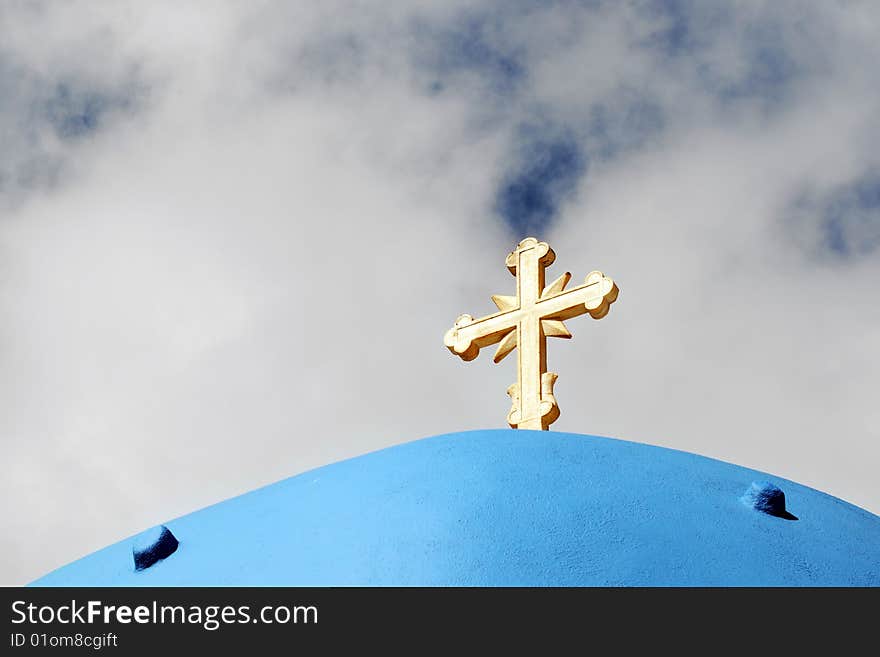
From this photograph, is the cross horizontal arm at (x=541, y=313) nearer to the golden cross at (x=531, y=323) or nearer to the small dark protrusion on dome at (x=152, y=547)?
the golden cross at (x=531, y=323)

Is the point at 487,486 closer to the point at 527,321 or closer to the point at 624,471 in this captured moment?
the point at 624,471

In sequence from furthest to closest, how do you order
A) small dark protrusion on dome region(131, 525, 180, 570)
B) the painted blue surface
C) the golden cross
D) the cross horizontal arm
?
the cross horizontal arm → the golden cross → small dark protrusion on dome region(131, 525, 180, 570) → the painted blue surface

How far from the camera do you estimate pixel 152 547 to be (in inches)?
197

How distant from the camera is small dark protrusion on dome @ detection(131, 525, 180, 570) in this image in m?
→ 5.00

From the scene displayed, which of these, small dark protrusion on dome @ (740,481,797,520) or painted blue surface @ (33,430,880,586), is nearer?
painted blue surface @ (33,430,880,586)

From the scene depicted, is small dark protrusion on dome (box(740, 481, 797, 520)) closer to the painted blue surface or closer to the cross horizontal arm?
the painted blue surface

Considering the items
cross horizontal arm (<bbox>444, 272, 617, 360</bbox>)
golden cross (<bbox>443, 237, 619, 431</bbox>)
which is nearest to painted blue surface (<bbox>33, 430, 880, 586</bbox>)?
golden cross (<bbox>443, 237, 619, 431</bbox>)

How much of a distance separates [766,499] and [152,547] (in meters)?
2.19

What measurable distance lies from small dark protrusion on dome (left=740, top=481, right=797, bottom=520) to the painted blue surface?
0.08 ft

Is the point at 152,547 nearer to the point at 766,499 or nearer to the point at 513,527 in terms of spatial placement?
the point at 513,527

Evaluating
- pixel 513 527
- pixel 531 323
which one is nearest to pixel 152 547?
pixel 513 527
